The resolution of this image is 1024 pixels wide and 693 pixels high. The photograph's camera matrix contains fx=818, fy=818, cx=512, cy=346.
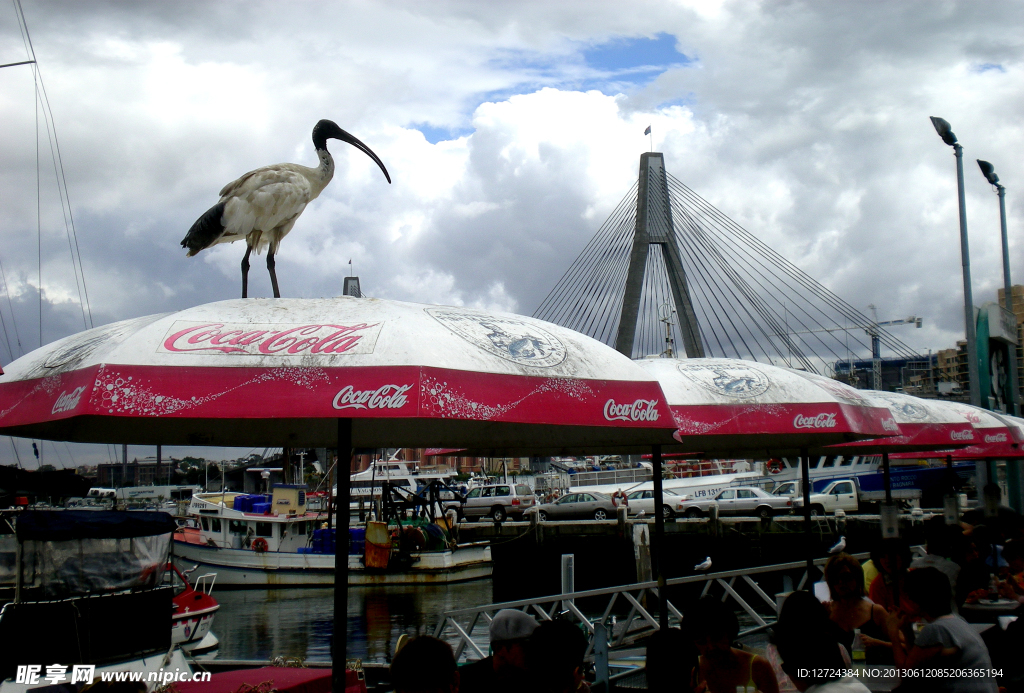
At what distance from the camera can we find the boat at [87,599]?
7457mm

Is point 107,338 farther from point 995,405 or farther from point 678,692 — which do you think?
point 995,405

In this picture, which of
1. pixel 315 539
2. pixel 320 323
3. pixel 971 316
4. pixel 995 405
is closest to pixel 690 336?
pixel 971 316

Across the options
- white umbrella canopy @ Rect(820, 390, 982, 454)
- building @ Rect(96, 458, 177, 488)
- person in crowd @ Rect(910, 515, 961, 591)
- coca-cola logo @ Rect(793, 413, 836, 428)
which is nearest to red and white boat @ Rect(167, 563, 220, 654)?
white umbrella canopy @ Rect(820, 390, 982, 454)

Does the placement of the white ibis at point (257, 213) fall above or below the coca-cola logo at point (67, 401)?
above

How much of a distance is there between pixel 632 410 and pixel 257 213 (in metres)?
3.00

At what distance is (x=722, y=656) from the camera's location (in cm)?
374

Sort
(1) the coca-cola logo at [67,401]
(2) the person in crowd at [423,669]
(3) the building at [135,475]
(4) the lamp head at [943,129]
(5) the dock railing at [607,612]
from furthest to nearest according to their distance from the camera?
(3) the building at [135,475] < (4) the lamp head at [943,129] < (5) the dock railing at [607,612] < (1) the coca-cola logo at [67,401] < (2) the person in crowd at [423,669]

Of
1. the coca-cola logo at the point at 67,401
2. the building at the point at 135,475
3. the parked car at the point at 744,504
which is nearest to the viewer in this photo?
the coca-cola logo at the point at 67,401

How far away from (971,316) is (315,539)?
68.0 ft

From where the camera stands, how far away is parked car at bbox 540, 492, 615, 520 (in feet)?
95.6

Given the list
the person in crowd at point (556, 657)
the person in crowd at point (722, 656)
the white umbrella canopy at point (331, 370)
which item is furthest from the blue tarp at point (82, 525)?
the person in crowd at point (722, 656)

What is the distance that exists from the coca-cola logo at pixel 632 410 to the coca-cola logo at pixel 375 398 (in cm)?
106

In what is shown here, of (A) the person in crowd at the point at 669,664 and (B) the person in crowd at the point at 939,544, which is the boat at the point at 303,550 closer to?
(B) the person in crowd at the point at 939,544

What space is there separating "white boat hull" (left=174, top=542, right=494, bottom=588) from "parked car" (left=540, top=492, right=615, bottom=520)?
3.23m
